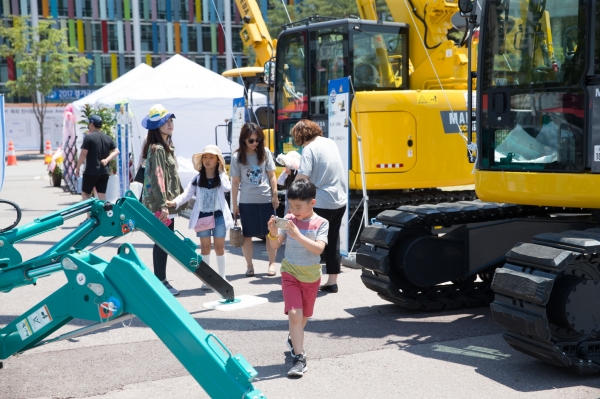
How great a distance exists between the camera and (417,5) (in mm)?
10484

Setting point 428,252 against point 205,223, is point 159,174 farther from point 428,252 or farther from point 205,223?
point 428,252

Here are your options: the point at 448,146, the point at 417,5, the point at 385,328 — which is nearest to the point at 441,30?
the point at 417,5

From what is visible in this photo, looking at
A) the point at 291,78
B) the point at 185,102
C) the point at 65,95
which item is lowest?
the point at 185,102

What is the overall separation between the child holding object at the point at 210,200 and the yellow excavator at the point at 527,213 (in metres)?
1.58

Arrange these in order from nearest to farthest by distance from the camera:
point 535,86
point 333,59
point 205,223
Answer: point 535,86 < point 205,223 < point 333,59

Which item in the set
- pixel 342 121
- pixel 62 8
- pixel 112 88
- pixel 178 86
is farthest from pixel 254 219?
pixel 62 8

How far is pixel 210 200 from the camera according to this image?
295 inches

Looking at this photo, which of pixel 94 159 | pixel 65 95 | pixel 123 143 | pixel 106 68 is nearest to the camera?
pixel 94 159

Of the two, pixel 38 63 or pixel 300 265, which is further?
pixel 38 63

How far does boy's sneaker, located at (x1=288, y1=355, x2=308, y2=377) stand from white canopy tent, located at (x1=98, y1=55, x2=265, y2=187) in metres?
12.7

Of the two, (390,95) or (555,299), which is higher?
(390,95)

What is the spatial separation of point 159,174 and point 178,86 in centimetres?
1139

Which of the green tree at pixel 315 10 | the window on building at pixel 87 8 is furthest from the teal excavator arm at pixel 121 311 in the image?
the window on building at pixel 87 8

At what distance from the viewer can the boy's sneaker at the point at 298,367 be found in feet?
16.2
